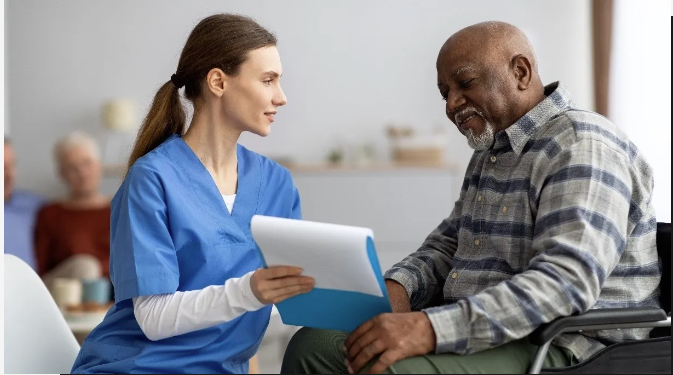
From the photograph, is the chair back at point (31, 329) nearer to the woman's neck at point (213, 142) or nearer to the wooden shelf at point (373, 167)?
the woman's neck at point (213, 142)

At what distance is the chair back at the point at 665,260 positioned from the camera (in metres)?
1.70

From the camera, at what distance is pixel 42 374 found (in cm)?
196

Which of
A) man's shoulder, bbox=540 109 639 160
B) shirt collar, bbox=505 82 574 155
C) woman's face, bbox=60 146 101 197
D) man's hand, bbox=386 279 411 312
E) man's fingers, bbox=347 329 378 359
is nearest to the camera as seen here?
man's fingers, bbox=347 329 378 359

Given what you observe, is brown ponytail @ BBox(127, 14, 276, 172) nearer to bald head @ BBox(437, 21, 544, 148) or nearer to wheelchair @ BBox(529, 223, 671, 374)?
bald head @ BBox(437, 21, 544, 148)

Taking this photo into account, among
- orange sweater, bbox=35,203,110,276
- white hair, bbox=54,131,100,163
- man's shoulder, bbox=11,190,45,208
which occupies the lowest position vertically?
orange sweater, bbox=35,203,110,276

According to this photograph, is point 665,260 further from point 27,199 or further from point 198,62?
point 27,199

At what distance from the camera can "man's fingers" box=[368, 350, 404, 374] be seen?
1.47 meters

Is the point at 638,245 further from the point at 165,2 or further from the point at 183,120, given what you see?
the point at 165,2

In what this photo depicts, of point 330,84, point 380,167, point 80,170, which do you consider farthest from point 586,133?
point 330,84

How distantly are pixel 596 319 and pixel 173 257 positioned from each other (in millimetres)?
802

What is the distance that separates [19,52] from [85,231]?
5.49 ft

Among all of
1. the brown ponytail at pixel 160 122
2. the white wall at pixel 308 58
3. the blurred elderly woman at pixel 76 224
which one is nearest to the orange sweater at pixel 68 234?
the blurred elderly woman at pixel 76 224

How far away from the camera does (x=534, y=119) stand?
5.74 feet

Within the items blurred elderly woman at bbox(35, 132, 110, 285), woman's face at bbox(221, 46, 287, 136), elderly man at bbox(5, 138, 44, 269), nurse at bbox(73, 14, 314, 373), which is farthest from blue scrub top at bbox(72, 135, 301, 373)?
elderly man at bbox(5, 138, 44, 269)
